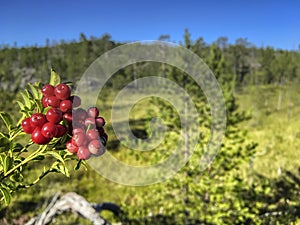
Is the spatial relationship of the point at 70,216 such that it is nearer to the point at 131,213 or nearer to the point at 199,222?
the point at 131,213

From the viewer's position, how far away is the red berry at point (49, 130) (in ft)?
3.58

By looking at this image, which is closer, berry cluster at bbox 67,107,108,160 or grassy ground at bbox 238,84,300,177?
berry cluster at bbox 67,107,108,160

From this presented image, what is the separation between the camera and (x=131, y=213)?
614 centimetres

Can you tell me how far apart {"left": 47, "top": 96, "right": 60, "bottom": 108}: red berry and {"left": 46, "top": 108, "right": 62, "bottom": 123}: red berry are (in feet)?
0.15

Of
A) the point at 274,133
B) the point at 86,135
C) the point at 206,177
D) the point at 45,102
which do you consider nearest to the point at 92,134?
the point at 86,135

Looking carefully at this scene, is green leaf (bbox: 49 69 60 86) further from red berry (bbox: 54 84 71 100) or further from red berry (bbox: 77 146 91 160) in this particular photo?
red berry (bbox: 77 146 91 160)

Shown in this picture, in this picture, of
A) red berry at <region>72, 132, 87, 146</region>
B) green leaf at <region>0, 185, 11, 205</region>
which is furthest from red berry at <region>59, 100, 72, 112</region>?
green leaf at <region>0, 185, 11, 205</region>

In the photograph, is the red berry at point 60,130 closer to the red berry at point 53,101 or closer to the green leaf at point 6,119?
the red berry at point 53,101

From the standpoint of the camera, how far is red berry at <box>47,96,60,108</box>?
1171 mm

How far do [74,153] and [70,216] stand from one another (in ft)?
22.4

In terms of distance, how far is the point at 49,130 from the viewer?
1.09m

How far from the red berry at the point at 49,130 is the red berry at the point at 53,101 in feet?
0.32

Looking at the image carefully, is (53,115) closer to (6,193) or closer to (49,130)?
(49,130)

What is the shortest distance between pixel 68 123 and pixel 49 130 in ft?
0.41
